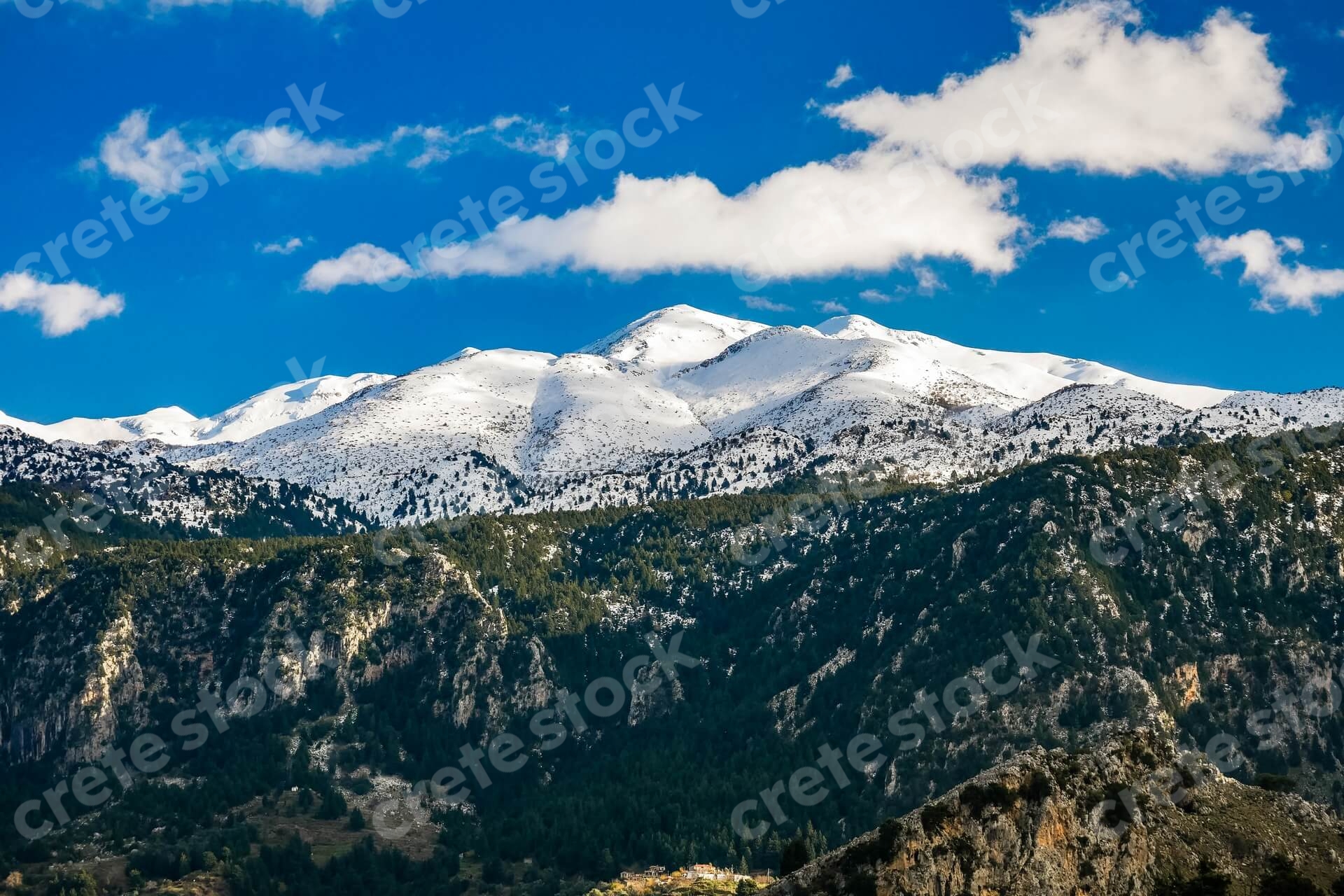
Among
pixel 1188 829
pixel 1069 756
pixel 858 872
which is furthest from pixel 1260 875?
pixel 858 872

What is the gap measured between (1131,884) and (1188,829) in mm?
11155

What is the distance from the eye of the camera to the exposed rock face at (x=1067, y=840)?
135 meters

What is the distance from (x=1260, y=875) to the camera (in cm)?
14138

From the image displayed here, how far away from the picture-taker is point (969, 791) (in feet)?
455

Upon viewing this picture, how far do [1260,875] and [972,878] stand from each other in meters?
27.4

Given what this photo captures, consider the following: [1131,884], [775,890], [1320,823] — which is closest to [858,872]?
[775,890]

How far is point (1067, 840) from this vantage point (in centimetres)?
13800

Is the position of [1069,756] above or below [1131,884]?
above

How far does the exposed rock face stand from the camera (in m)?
135

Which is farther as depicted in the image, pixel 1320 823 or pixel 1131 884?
pixel 1320 823

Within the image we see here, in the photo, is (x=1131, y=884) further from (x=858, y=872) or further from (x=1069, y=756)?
(x=858, y=872)

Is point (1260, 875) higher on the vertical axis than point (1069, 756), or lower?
lower

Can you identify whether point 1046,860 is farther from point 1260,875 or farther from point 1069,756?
point 1260,875

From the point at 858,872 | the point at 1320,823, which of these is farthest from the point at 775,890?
the point at 1320,823
